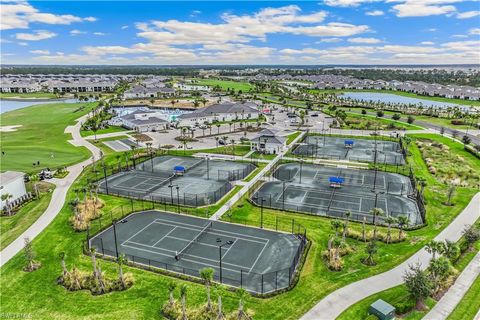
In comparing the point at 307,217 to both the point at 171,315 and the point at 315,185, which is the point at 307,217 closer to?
the point at 315,185

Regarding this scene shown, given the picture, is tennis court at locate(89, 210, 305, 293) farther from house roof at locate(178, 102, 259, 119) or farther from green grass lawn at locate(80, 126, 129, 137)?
house roof at locate(178, 102, 259, 119)

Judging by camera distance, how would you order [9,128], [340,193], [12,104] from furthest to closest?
[12,104] → [9,128] → [340,193]

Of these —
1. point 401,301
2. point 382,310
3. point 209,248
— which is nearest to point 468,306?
point 401,301

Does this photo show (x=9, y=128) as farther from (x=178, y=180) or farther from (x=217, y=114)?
(x=178, y=180)

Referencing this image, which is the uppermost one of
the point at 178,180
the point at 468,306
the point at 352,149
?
the point at 352,149

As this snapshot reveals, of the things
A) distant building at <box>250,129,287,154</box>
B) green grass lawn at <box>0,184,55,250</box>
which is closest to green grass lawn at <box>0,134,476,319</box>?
green grass lawn at <box>0,184,55,250</box>

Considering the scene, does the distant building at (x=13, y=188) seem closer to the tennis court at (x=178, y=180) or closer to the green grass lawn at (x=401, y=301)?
the tennis court at (x=178, y=180)

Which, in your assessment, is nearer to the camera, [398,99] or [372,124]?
[372,124]
